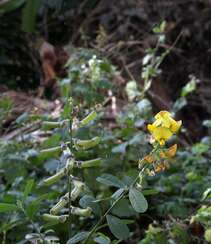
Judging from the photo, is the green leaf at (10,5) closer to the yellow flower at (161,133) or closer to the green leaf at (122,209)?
the yellow flower at (161,133)

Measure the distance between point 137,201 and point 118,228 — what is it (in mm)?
96

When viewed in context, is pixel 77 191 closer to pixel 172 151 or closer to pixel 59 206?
pixel 59 206

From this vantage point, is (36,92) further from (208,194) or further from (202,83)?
(208,194)

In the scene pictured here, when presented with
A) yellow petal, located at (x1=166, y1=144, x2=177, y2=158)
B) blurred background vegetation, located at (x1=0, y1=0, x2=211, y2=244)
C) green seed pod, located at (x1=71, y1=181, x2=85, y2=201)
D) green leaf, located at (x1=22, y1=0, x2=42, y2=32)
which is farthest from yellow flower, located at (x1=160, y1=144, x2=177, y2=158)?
green leaf, located at (x1=22, y1=0, x2=42, y2=32)

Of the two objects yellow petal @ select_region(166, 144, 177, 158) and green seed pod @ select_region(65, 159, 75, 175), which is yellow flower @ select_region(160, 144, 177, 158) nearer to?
yellow petal @ select_region(166, 144, 177, 158)

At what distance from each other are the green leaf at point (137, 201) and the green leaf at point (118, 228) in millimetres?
87

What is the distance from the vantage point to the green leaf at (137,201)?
3.79 feet

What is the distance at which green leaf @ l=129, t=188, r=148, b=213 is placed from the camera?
3.79 ft

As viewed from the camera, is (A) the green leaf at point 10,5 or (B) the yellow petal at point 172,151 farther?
(B) the yellow petal at point 172,151

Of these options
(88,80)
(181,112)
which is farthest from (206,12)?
(88,80)

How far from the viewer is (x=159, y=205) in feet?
6.63

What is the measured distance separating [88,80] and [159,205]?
766mm

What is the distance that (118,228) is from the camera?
1232mm

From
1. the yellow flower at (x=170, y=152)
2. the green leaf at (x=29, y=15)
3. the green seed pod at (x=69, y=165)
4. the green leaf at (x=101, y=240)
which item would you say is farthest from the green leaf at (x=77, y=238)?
the green leaf at (x=29, y=15)
